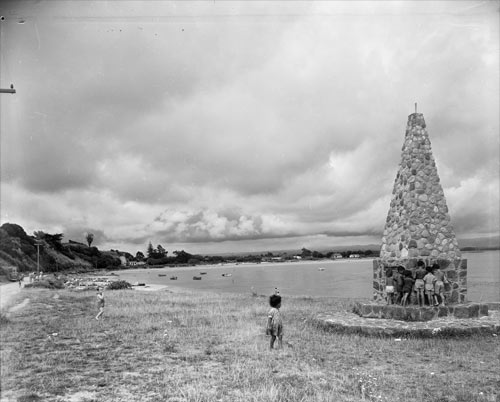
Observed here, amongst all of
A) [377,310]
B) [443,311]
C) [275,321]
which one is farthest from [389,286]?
[275,321]

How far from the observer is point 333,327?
41.4 ft

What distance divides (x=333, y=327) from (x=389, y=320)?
1.64m

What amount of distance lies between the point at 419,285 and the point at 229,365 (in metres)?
7.31

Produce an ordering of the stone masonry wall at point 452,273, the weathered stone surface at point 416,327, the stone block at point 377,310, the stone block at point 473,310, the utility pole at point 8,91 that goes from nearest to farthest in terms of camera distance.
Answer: the utility pole at point 8,91 < the weathered stone surface at point 416,327 < the stone block at point 473,310 < the stone block at point 377,310 < the stone masonry wall at point 452,273

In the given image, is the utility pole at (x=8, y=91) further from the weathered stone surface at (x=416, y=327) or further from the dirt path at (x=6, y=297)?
the dirt path at (x=6, y=297)

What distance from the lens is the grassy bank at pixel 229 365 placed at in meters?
6.63

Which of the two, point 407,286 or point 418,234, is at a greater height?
point 418,234

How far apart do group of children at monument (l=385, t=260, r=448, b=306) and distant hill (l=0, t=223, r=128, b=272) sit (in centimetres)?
2894

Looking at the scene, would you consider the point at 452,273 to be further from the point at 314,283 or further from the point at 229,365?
the point at 314,283

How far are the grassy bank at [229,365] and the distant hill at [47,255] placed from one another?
84.2 feet

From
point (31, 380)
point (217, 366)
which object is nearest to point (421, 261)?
point (217, 366)

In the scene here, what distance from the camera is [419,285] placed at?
524 inches

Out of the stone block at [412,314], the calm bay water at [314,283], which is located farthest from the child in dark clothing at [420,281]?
the calm bay water at [314,283]

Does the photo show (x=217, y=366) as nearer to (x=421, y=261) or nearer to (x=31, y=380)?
(x=31, y=380)
